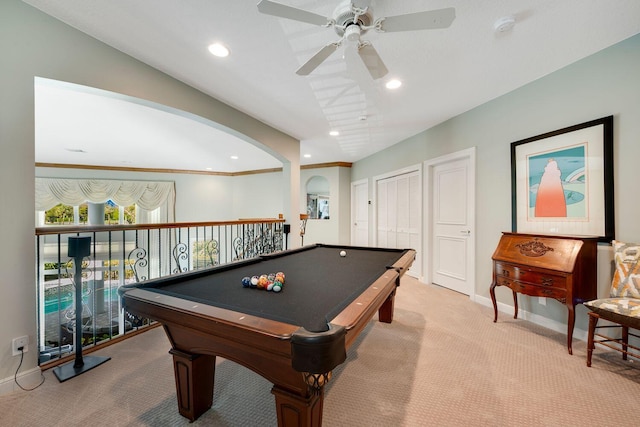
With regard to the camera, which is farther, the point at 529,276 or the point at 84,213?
the point at 84,213

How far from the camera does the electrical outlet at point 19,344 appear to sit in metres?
1.60

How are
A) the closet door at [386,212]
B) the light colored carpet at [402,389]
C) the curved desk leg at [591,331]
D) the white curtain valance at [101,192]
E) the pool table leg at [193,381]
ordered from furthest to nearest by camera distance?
the white curtain valance at [101,192] → the closet door at [386,212] → the curved desk leg at [591,331] → the light colored carpet at [402,389] → the pool table leg at [193,381]

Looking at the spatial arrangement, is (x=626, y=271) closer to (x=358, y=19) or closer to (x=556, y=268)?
(x=556, y=268)

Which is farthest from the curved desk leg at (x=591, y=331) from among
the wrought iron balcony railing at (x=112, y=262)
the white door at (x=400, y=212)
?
A: the wrought iron balcony railing at (x=112, y=262)

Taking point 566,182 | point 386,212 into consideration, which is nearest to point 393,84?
point 566,182

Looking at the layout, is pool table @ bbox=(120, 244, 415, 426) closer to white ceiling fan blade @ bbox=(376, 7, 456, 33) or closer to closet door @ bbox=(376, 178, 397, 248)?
white ceiling fan blade @ bbox=(376, 7, 456, 33)

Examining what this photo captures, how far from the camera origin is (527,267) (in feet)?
7.45

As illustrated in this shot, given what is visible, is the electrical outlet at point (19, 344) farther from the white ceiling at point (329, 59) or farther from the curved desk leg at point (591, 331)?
the curved desk leg at point (591, 331)

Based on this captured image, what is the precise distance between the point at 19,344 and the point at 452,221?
4.50m

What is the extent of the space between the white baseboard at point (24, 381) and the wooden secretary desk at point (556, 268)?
380 centimetres

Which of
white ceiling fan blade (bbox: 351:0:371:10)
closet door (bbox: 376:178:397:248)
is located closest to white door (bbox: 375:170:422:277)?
closet door (bbox: 376:178:397:248)

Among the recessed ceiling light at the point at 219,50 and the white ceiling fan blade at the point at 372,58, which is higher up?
the recessed ceiling light at the point at 219,50

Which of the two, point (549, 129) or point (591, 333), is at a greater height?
point (549, 129)

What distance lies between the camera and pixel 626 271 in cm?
185
